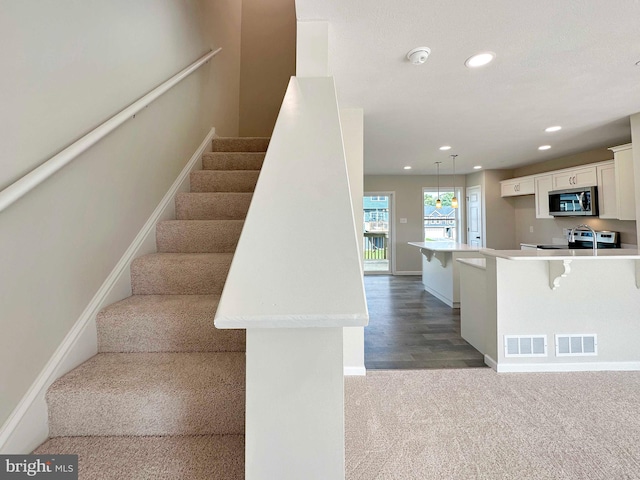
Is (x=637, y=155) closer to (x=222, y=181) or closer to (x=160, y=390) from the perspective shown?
(x=222, y=181)

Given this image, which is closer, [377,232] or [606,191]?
[606,191]

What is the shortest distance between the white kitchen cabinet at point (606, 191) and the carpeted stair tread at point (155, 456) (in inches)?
206

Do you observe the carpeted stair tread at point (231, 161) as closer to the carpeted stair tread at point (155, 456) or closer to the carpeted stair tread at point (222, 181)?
the carpeted stair tread at point (222, 181)

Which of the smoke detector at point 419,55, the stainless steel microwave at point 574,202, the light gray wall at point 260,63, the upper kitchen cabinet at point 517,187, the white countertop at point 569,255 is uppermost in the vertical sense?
the light gray wall at point 260,63

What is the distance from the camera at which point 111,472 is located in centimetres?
94

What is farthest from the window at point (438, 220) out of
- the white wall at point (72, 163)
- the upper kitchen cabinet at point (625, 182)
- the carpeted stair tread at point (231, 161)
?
the white wall at point (72, 163)

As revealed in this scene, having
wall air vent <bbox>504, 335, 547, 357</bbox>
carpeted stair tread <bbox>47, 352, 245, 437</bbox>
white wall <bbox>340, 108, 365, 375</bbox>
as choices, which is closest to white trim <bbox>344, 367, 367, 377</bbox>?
white wall <bbox>340, 108, 365, 375</bbox>

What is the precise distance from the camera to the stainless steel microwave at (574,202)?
164 inches

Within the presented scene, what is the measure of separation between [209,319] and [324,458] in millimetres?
889

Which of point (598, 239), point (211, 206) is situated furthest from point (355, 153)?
point (598, 239)

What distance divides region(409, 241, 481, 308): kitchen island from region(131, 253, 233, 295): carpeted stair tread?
3.93m

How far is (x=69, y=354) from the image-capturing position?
1202 millimetres

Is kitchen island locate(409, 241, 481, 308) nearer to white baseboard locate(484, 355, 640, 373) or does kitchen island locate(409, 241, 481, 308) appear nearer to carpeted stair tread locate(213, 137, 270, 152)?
white baseboard locate(484, 355, 640, 373)

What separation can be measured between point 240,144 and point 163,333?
6.89 feet
